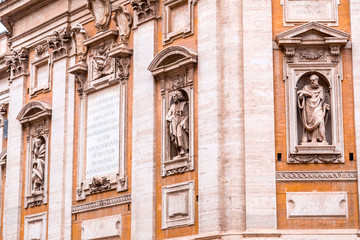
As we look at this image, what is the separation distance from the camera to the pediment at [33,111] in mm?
31109

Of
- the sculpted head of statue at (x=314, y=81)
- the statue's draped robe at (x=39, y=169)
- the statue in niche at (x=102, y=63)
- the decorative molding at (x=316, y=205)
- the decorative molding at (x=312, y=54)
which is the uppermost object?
the statue in niche at (x=102, y=63)

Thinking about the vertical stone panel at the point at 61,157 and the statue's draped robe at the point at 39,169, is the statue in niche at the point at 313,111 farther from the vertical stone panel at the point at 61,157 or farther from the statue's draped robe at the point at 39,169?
the statue's draped robe at the point at 39,169

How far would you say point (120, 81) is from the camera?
92.7 ft

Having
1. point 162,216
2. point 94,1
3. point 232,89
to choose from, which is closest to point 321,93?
point 232,89

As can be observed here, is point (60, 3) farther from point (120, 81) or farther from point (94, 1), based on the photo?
point (120, 81)

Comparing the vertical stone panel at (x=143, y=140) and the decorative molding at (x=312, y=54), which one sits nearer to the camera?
the decorative molding at (x=312, y=54)

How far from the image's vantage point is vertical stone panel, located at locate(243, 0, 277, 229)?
23312mm

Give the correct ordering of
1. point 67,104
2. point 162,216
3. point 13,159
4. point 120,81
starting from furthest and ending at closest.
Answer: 1. point 13,159
2. point 67,104
3. point 120,81
4. point 162,216

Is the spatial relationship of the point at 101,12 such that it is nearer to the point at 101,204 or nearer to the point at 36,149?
the point at 36,149

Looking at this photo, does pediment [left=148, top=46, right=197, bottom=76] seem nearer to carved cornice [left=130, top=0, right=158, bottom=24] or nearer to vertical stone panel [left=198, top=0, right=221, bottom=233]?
vertical stone panel [left=198, top=0, right=221, bottom=233]

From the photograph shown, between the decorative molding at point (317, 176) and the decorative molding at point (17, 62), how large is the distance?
1314 centimetres

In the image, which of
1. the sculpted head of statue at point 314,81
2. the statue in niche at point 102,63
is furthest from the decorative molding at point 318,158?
the statue in niche at point 102,63

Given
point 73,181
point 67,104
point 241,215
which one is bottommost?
point 241,215

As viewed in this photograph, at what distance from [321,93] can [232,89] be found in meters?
2.36
